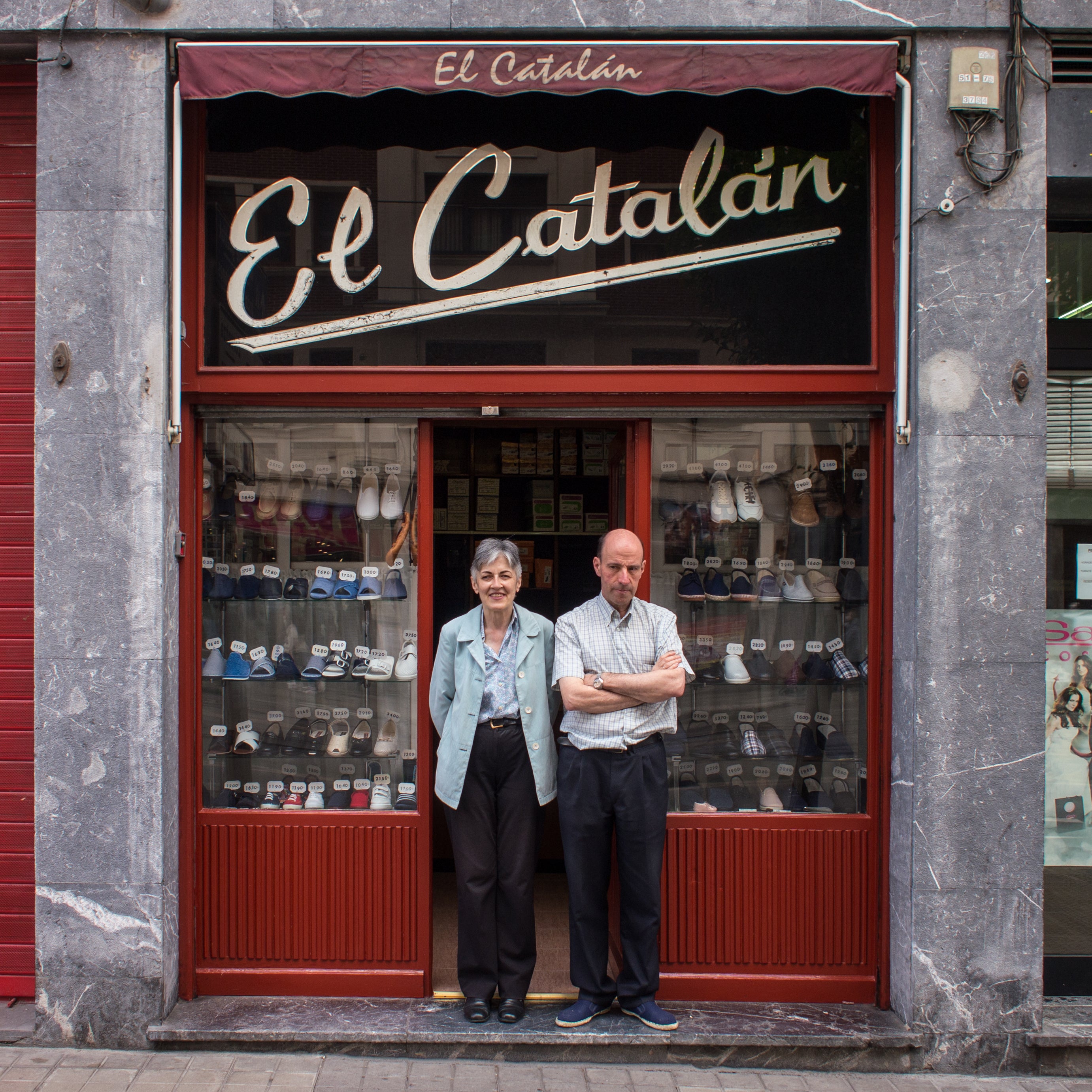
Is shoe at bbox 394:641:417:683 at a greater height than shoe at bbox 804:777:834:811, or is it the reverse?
shoe at bbox 394:641:417:683

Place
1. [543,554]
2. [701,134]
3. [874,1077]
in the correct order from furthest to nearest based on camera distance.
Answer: [543,554] < [701,134] < [874,1077]

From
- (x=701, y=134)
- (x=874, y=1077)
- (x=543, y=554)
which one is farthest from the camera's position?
(x=543, y=554)

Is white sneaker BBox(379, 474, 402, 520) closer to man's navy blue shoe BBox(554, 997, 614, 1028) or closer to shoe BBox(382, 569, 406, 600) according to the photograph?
shoe BBox(382, 569, 406, 600)

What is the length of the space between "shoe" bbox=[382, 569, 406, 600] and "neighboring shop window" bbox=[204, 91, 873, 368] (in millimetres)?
1098

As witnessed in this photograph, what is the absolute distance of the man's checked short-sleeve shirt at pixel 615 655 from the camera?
404cm

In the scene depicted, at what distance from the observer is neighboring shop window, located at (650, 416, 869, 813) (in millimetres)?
4598

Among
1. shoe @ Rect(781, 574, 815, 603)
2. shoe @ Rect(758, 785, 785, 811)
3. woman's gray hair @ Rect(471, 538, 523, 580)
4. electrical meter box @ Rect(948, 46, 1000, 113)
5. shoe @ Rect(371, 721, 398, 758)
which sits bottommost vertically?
shoe @ Rect(758, 785, 785, 811)

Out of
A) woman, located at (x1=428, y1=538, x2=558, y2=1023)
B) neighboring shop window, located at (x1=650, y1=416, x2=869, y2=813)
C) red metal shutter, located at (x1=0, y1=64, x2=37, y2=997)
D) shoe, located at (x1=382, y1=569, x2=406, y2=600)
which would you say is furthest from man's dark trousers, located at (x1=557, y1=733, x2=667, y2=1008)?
red metal shutter, located at (x1=0, y1=64, x2=37, y2=997)

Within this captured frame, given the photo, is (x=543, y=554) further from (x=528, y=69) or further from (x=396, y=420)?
(x=528, y=69)

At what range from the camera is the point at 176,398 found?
417 centimetres

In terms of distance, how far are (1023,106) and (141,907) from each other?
545 centimetres

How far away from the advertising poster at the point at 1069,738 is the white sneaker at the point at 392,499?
335 cm

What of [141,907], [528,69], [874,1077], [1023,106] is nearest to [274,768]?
[141,907]

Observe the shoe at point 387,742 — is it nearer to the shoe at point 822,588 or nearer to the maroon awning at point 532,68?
the shoe at point 822,588
